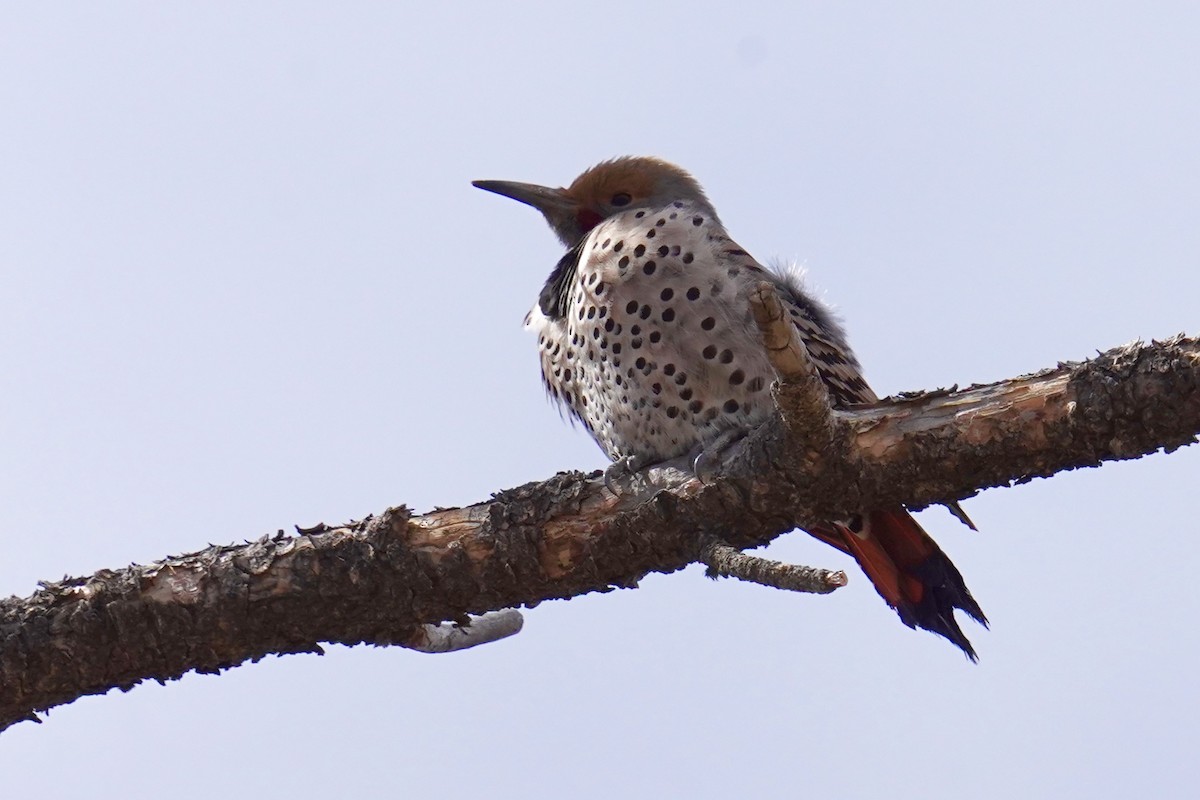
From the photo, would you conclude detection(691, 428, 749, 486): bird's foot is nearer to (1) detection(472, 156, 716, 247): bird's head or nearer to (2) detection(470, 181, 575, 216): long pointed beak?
(1) detection(472, 156, 716, 247): bird's head

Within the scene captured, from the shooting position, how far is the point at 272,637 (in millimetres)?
3602

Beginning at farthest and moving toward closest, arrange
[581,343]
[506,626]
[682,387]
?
[581,343]
[682,387]
[506,626]

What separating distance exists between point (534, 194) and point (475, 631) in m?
2.56

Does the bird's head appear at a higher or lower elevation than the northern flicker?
higher

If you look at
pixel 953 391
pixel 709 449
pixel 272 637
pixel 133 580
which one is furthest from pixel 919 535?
pixel 133 580

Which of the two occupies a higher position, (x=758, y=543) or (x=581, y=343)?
(x=581, y=343)

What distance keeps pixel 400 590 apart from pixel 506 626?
48 cm

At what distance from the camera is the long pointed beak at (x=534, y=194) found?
5.89 meters

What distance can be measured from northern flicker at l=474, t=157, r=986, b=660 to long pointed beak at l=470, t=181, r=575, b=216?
2.43 feet

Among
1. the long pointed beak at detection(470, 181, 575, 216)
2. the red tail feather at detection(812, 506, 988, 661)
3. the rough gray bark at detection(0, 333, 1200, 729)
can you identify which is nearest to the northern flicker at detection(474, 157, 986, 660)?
the red tail feather at detection(812, 506, 988, 661)

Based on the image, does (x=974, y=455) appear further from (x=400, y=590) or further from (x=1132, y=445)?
(x=400, y=590)

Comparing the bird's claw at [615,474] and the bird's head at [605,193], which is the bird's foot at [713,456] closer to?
the bird's claw at [615,474]

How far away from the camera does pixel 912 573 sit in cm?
460

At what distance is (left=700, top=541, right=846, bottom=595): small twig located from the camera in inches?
111
